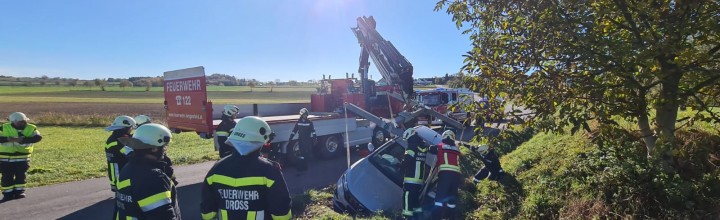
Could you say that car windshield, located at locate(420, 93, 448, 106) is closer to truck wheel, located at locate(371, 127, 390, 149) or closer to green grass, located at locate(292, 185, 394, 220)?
truck wheel, located at locate(371, 127, 390, 149)

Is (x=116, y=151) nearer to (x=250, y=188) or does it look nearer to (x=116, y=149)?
(x=116, y=149)

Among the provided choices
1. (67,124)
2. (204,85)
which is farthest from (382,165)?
(67,124)

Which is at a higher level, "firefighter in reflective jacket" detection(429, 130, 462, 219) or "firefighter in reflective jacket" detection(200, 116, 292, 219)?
"firefighter in reflective jacket" detection(200, 116, 292, 219)

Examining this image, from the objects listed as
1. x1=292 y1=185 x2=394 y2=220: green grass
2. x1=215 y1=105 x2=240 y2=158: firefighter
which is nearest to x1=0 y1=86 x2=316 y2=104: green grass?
x1=215 y1=105 x2=240 y2=158: firefighter

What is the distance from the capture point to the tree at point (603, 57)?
3.34 m

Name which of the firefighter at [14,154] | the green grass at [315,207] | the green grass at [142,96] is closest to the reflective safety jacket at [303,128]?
the green grass at [315,207]

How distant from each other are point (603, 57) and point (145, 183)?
3.63m

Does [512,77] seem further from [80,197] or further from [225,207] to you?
[80,197]

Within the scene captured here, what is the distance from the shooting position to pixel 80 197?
7.92 metres

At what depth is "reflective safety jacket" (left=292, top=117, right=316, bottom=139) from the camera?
34.0 ft

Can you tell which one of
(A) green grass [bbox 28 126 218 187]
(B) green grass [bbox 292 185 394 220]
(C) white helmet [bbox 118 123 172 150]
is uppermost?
(C) white helmet [bbox 118 123 172 150]

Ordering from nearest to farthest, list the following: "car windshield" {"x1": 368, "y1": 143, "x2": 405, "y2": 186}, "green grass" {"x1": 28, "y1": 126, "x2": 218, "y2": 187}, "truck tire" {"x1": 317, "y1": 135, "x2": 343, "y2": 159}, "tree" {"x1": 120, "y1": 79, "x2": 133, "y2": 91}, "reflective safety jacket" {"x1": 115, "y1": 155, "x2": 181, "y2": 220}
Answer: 1. "reflective safety jacket" {"x1": 115, "y1": 155, "x2": 181, "y2": 220}
2. "car windshield" {"x1": 368, "y1": 143, "x2": 405, "y2": 186}
3. "green grass" {"x1": 28, "y1": 126, "x2": 218, "y2": 187}
4. "truck tire" {"x1": 317, "y1": 135, "x2": 343, "y2": 159}
5. "tree" {"x1": 120, "y1": 79, "x2": 133, "y2": 91}

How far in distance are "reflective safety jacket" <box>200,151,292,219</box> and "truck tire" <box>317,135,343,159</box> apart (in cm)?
864

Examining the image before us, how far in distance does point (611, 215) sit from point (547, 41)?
7.39 ft
